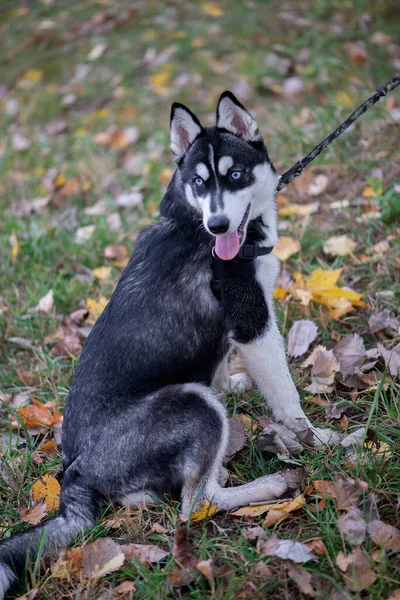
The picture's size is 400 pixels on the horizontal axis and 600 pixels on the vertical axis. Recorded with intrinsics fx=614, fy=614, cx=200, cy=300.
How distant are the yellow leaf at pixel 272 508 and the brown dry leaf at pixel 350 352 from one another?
96cm

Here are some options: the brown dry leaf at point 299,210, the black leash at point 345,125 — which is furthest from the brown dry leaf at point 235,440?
the brown dry leaf at point 299,210

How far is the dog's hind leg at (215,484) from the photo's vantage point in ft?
9.08

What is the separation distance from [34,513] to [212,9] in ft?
25.0

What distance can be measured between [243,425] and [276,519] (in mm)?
669

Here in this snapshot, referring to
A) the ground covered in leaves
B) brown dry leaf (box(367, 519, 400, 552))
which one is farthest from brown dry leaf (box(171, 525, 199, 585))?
brown dry leaf (box(367, 519, 400, 552))

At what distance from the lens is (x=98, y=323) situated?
309 cm

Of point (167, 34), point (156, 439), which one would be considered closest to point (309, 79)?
point (167, 34)

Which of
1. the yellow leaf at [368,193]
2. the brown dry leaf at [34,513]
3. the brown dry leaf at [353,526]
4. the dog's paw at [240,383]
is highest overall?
the brown dry leaf at [353,526]

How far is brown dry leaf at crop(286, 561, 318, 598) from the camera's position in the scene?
7.40 ft

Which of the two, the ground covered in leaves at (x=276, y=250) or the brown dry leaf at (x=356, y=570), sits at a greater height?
the brown dry leaf at (x=356, y=570)

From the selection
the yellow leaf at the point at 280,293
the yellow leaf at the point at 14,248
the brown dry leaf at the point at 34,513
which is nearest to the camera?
the brown dry leaf at the point at 34,513

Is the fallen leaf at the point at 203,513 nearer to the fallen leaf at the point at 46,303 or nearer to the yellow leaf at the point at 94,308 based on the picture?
the yellow leaf at the point at 94,308

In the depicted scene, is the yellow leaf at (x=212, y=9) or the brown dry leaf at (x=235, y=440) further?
the yellow leaf at (x=212, y=9)

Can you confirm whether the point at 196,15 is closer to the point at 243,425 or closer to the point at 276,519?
the point at 243,425
